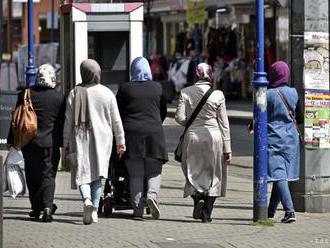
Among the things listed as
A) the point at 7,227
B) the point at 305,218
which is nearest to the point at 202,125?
the point at 305,218

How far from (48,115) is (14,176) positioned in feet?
2.58

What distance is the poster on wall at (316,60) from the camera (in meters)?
11.3

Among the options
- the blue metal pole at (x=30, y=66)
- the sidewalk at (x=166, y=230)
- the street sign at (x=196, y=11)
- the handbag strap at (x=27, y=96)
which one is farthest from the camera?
the street sign at (x=196, y=11)

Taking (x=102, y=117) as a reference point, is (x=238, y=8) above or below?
above

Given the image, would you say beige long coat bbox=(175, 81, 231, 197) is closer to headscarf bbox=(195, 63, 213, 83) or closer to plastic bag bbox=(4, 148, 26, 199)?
headscarf bbox=(195, 63, 213, 83)

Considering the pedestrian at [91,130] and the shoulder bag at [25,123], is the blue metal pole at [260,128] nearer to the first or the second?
the pedestrian at [91,130]

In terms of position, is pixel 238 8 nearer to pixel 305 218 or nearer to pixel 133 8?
pixel 133 8

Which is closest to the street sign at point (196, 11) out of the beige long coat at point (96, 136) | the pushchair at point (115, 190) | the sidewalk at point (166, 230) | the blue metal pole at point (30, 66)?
the blue metal pole at point (30, 66)

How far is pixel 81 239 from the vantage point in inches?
378

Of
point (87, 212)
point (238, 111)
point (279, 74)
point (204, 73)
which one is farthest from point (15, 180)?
point (238, 111)

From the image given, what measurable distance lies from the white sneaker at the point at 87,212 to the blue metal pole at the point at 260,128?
1782 mm

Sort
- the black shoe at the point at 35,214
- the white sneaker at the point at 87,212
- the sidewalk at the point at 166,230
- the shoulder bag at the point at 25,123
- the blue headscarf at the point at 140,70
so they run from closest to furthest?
the sidewalk at the point at 166,230 < the white sneaker at the point at 87,212 < the shoulder bag at the point at 25,123 < the black shoe at the point at 35,214 < the blue headscarf at the point at 140,70

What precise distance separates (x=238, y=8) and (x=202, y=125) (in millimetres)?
22907

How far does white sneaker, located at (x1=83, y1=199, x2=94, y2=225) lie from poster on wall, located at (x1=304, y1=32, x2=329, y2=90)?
288 cm
